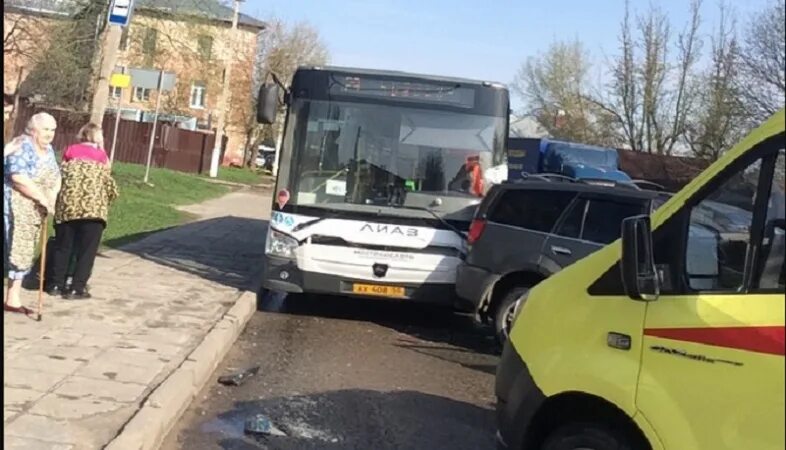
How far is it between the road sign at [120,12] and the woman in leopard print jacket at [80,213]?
359 centimetres

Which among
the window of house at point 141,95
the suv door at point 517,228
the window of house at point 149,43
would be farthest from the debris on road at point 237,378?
the window of house at point 141,95

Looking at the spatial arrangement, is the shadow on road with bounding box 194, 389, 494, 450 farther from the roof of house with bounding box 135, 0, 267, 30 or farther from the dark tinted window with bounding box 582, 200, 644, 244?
the roof of house with bounding box 135, 0, 267, 30

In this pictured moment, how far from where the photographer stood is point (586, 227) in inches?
381

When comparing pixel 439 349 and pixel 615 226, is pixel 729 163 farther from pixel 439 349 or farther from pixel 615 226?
pixel 439 349

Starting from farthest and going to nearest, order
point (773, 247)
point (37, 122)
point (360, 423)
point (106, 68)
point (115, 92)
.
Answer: point (115, 92)
point (106, 68)
point (37, 122)
point (360, 423)
point (773, 247)

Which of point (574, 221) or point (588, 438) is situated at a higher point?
point (574, 221)

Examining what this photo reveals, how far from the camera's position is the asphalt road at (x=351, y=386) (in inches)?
270

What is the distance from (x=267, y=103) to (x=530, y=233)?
3332 mm

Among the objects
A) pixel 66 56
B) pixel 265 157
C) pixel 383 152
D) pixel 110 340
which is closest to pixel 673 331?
pixel 110 340

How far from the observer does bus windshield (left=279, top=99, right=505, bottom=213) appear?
11344 mm

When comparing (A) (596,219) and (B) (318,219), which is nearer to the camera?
(A) (596,219)

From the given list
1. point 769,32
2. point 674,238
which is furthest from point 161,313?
point 769,32

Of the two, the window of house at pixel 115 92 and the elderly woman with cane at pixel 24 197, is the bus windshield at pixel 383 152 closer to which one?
the elderly woman with cane at pixel 24 197

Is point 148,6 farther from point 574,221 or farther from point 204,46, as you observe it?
point 574,221
